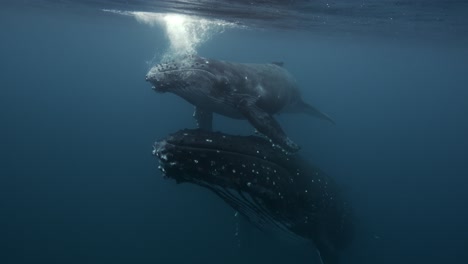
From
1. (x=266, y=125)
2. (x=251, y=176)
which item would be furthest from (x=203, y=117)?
(x=251, y=176)

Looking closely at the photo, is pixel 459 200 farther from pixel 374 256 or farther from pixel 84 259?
pixel 84 259

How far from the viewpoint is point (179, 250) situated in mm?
23750

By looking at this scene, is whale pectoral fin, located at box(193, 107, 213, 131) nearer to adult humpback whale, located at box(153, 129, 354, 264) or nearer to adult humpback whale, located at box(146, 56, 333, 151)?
adult humpback whale, located at box(146, 56, 333, 151)

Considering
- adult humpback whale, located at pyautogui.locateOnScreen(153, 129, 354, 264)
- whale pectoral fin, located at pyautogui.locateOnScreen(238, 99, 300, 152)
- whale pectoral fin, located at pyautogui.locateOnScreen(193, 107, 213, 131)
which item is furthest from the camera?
whale pectoral fin, located at pyautogui.locateOnScreen(193, 107, 213, 131)

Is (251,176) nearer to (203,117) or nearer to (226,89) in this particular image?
(226,89)

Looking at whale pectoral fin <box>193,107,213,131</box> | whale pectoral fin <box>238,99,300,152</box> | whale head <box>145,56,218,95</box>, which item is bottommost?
whale pectoral fin <box>193,107,213,131</box>

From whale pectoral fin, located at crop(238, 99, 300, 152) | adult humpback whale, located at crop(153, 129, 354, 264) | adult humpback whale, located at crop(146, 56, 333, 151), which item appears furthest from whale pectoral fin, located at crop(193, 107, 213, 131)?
adult humpback whale, located at crop(153, 129, 354, 264)

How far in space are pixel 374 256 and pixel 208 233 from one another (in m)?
10.4

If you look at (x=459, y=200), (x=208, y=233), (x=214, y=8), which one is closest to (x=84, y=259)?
(x=208, y=233)

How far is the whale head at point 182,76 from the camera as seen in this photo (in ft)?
28.5

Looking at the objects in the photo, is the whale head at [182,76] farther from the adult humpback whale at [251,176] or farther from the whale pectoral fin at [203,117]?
the adult humpback whale at [251,176]

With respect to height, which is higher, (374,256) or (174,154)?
(174,154)

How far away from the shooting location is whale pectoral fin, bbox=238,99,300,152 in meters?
8.25

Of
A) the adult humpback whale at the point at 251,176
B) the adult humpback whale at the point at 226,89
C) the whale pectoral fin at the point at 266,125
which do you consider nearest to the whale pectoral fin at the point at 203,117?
the adult humpback whale at the point at 226,89
